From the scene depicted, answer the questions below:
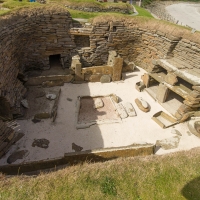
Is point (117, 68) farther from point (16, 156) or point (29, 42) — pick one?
point (16, 156)

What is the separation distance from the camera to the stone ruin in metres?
9.48

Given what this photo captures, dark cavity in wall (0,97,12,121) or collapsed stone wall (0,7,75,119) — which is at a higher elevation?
collapsed stone wall (0,7,75,119)

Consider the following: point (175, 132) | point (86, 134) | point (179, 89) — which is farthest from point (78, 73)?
point (175, 132)

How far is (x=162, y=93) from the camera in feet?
34.9

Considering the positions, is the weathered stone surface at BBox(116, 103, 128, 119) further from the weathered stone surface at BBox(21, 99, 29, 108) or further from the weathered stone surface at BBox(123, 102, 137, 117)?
the weathered stone surface at BBox(21, 99, 29, 108)

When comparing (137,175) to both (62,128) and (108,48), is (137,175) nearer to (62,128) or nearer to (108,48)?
(62,128)

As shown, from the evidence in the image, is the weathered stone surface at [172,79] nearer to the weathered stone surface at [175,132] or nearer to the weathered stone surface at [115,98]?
the weathered stone surface at [175,132]

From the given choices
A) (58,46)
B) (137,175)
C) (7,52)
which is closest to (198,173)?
(137,175)

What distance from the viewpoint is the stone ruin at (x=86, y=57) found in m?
9.48

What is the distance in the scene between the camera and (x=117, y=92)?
11664mm

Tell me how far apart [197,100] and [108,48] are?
743 centimetres

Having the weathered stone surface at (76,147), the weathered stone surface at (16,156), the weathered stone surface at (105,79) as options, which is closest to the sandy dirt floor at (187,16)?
the weathered stone surface at (105,79)

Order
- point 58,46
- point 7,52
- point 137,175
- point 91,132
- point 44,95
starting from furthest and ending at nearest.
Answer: point 58,46 → point 44,95 → point 7,52 → point 91,132 → point 137,175

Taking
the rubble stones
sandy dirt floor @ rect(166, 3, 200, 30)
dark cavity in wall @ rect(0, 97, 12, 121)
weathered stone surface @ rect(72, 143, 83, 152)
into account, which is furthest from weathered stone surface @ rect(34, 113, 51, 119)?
sandy dirt floor @ rect(166, 3, 200, 30)
